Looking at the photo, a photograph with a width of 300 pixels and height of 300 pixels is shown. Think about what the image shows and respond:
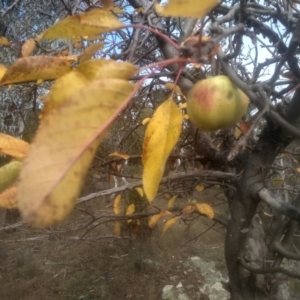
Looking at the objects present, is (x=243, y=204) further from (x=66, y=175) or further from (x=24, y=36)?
(x=24, y=36)

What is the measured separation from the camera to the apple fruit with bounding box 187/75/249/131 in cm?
→ 49

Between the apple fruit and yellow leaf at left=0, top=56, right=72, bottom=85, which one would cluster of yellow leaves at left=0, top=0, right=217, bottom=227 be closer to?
yellow leaf at left=0, top=56, right=72, bottom=85

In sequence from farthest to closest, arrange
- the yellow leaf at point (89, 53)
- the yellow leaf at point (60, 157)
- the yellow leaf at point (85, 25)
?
the yellow leaf at point (89, 53)
the yellow leaf at point (85, 25)
the yellow leaf at point (60, 157)


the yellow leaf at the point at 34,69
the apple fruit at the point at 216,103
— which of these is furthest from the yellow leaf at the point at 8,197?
the apple fruit at the point at 216,103

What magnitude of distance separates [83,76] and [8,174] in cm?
18

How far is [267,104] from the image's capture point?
0.45 metres

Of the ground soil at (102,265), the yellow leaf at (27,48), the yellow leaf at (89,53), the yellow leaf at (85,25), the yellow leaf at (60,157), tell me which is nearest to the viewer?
the yellow leaf at (60,157)

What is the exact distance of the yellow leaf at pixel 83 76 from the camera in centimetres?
31

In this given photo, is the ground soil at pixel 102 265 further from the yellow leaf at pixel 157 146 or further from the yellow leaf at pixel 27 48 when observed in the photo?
the yellow leaf at pixel 157 146

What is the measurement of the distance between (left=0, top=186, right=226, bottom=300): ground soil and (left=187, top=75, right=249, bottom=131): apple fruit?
8.43ft

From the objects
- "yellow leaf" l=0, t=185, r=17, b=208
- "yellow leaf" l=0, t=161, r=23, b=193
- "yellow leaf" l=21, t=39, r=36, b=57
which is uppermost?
"yellow leaf" l=21, t=39, r=36, b=57

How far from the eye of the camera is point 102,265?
379 centimetres

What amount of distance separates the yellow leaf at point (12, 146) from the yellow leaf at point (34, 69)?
0.29 feet

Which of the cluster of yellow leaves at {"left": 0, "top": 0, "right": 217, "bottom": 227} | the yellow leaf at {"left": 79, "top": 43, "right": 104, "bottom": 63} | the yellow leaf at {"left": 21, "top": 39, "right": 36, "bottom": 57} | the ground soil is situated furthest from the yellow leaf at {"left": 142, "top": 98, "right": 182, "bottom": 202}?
the ground soil
